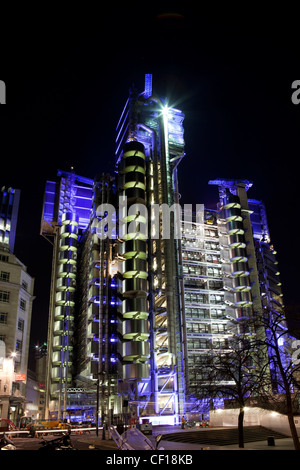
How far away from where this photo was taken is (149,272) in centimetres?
7288

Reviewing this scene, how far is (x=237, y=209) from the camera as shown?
94375mm

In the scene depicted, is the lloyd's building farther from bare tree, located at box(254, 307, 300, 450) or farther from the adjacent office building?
bare tree, located at box(254, 307, 300, 450)

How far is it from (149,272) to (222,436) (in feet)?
127

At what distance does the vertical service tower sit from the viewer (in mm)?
65062

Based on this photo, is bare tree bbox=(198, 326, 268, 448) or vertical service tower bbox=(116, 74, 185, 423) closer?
bare tree bbox=(198, 326, 268, 448)

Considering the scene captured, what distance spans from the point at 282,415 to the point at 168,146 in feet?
195

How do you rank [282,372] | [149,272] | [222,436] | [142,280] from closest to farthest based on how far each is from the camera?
[282,372], [222,436], [142,280], [149,272]

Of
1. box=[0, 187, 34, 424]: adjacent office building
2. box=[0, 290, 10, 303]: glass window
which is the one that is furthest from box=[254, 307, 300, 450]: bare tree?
box=[0, 290, 10, 303]: glass window

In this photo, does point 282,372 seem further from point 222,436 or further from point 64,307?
point 64,307

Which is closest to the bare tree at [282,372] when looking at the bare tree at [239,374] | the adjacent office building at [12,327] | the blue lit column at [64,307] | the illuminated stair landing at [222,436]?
the bare tree at [239,374]

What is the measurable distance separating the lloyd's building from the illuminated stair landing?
19910mm

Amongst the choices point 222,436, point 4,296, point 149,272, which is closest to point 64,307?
point 4,296
